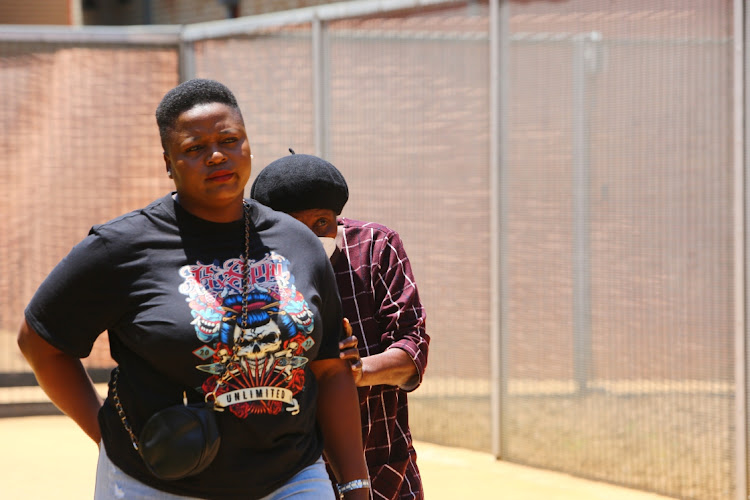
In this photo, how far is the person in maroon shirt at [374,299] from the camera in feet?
9.80

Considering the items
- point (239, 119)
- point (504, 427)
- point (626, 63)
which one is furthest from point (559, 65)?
point (239, 119)

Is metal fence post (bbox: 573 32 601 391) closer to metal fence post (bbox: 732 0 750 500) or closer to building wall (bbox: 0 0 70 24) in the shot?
metal fence post (bbox: 732 0 750 500)

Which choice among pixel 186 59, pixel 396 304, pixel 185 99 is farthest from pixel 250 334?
pixel 186 59

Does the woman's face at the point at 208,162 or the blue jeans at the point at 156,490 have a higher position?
the woman's face at the point at 208,162

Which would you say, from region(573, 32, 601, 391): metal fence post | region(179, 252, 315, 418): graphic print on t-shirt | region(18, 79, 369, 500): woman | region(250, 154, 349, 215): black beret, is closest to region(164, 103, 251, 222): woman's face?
region(18, 79, 369, 500): woman

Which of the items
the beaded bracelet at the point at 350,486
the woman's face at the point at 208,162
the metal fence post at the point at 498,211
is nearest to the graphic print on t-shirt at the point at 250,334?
the woman's face at the point at 208,162

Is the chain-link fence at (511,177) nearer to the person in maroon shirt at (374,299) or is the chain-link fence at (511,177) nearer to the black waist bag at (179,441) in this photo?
the person in maroon shirt at (374,299)

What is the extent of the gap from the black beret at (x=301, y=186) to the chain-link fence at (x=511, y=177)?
3.25m

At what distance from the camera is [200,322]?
7.32 ft

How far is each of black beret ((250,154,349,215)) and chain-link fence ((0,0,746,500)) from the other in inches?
128

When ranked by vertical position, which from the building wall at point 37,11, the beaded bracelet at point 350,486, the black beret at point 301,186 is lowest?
the beaded bracelet at point 350,486

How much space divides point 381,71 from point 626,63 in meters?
1.96

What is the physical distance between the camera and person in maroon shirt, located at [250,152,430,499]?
9.80 feet

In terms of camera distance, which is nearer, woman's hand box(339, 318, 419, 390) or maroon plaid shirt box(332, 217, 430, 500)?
woman's hand box(339, 318, 419, 390)
